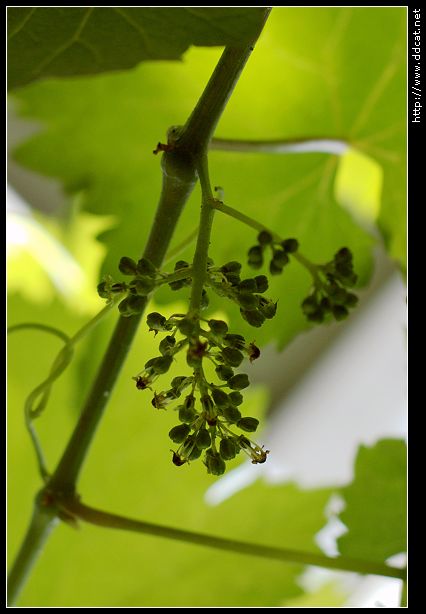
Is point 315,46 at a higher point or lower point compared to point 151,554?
higher

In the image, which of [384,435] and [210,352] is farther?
[384,435]

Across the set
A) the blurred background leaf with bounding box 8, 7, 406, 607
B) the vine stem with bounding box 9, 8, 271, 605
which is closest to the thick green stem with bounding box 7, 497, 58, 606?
the vine stem with bounding box 9, 8, 271, 605

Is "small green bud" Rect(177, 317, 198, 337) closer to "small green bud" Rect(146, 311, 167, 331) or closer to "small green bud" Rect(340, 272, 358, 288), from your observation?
"small green bud" Rect(146, 311, 167, 331)

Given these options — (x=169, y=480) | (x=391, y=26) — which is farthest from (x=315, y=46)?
(x=169, y=480)

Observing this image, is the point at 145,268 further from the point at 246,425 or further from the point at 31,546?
the point at 31,546

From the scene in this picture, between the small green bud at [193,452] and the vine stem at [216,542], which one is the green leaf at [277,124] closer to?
the vine stem at [216,542]
